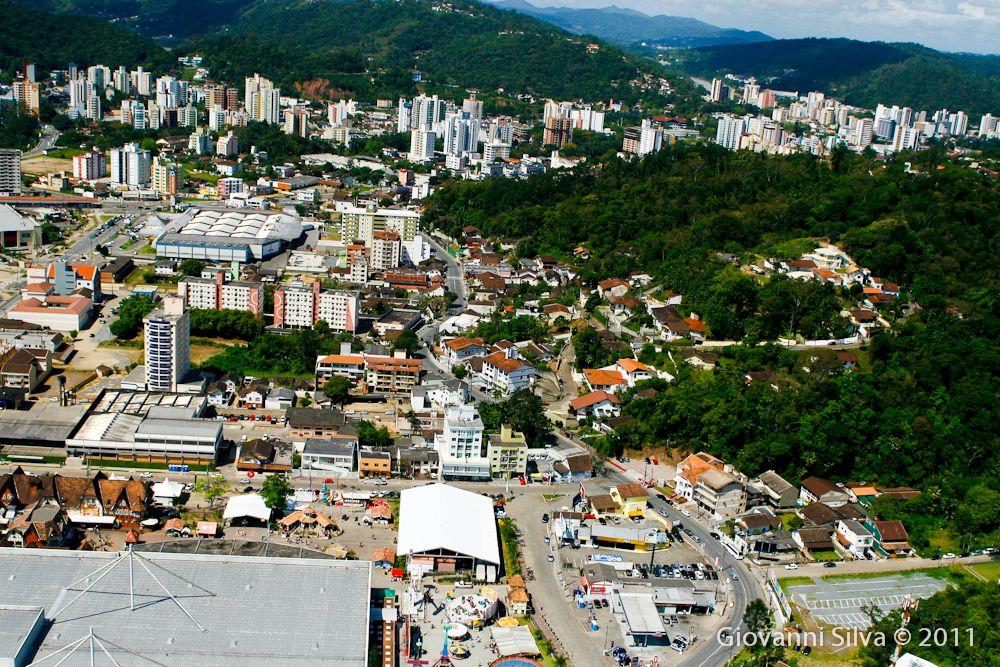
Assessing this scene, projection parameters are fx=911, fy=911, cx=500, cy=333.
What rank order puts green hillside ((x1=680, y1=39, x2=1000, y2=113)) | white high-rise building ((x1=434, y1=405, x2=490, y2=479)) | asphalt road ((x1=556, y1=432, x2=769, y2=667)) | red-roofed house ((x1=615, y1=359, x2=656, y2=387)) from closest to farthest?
asphalt road ((x1=556, y1=432, x2=769, y2=667)) → white high-rise building ((x1=434, y1=405, x2=490, y2=479)) → red-roofed house ((x1=615, y1=359, x2=656, y2=387)) → green hillside ((x1=680, y1=39, x2=1000, y2=113))

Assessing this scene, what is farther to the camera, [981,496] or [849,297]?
[849,297]

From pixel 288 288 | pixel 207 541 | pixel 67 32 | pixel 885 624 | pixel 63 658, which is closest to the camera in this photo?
pixel 63 658

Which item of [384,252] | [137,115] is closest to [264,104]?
[137,115]

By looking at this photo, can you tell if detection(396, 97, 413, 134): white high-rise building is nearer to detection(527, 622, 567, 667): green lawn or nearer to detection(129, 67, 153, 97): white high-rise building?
detection(129, 67, 153, 97): white high-rise building

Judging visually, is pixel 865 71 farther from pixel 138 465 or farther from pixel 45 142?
pixel 138 465

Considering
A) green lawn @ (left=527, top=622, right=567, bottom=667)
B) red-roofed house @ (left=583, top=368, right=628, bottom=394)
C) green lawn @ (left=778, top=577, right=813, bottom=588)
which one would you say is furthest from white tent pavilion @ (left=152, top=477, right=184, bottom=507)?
green lawn @ (left=778, top=577, right=813, bottom=588)

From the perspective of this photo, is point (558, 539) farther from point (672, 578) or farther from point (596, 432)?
point (596, 432)

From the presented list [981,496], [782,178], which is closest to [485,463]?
[981,496]
